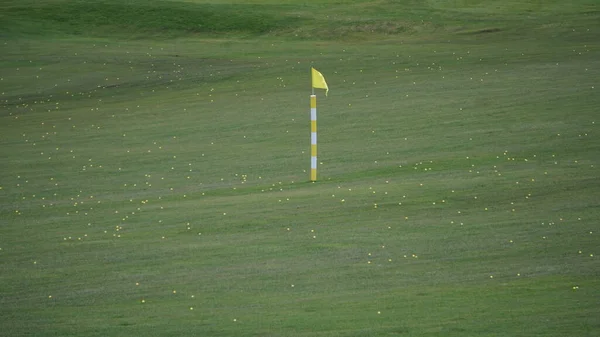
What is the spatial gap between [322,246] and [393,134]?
32.1ft

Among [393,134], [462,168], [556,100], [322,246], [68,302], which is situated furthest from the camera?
[556,100]

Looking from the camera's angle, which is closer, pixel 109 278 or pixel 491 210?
pixel 109 278

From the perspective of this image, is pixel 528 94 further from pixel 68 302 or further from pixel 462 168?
pixel 68 302

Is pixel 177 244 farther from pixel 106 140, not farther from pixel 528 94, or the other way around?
pixel 528 94

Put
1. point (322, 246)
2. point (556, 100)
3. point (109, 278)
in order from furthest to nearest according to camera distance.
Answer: point (556, 100)
point (322, 246)
point (109, 278)

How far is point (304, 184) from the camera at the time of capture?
20156 millimetres

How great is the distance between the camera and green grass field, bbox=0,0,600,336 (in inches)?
486

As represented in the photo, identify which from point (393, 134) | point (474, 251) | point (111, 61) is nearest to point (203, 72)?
point (111, 61)

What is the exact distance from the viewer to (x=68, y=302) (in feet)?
42.2

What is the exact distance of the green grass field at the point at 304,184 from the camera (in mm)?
12336

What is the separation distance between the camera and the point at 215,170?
2192cm

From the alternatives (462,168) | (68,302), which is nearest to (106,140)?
(462,168)

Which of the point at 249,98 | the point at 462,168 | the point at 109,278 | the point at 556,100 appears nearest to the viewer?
the point at 109,278

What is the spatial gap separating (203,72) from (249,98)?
5472 millimetres
